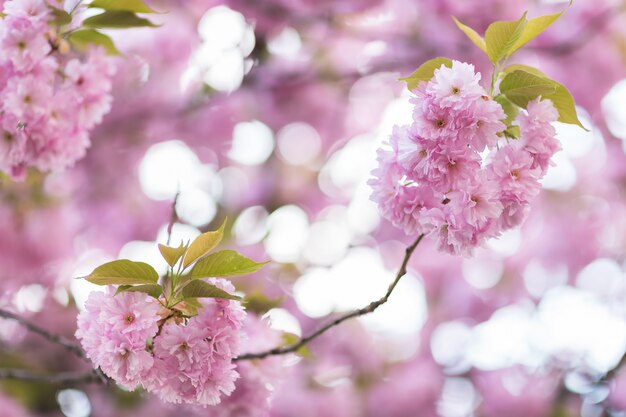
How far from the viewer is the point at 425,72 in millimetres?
921

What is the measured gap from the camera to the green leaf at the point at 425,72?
912 millimetres

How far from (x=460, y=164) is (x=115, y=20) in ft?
2.10

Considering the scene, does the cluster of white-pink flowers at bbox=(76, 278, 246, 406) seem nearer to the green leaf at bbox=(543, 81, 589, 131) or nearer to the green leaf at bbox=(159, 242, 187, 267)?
the green leaf at bbox=(159, 242, 187, 267)

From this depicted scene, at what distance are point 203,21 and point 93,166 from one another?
0.64m

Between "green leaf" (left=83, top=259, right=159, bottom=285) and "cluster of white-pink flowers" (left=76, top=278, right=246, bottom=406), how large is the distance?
0.02 meters

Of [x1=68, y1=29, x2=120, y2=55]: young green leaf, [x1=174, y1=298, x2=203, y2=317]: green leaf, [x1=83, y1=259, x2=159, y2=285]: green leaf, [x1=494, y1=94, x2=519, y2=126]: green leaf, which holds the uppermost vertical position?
[x1=494, y1=94, x2=519, y2=126]: green leaf

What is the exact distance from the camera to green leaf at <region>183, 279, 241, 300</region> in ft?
2.74

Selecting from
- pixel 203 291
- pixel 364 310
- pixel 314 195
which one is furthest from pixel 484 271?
pixel 203 291

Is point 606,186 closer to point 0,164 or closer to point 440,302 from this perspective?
point 440,302

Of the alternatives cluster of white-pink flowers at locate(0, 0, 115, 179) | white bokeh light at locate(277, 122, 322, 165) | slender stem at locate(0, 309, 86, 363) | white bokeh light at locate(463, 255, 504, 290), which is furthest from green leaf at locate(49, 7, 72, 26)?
white bokeh light at locate(463, 255, 504, 290)

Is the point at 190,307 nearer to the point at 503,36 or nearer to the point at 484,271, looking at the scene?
the point at 503,36

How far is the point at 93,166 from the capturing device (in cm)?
258

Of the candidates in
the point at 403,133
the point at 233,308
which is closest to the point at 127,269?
the point at 233,308

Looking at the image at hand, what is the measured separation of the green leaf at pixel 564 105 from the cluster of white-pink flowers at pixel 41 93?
0.72 meters
